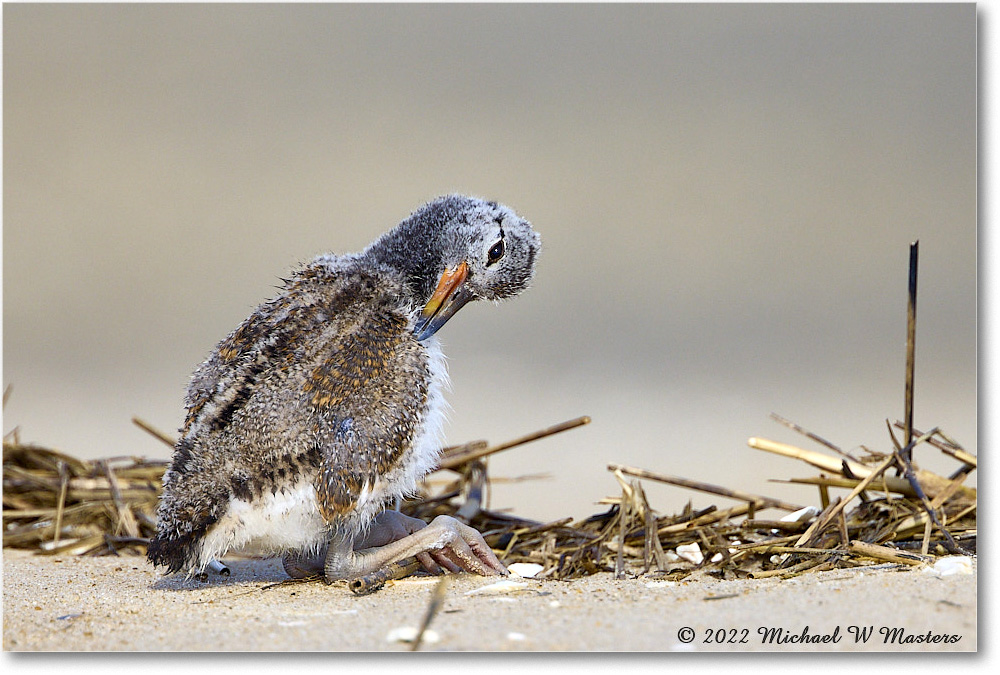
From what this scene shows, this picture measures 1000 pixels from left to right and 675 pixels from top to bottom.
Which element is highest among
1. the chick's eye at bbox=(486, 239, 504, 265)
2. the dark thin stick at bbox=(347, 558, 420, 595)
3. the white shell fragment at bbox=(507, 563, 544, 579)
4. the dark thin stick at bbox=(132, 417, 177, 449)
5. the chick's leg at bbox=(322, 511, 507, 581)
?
the chick's eye at bbox=(486, 239, 504, 265)

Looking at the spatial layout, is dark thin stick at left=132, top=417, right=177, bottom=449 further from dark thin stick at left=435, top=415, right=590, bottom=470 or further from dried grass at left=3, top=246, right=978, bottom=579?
dark thin stick at left=435, top=415, right=590, bottom=470

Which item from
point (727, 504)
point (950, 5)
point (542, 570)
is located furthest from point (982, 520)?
point (950, 5)

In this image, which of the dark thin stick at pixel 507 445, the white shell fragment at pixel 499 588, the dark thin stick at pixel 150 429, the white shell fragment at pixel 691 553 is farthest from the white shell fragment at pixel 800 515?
the dark thin stick at pixel 150 429

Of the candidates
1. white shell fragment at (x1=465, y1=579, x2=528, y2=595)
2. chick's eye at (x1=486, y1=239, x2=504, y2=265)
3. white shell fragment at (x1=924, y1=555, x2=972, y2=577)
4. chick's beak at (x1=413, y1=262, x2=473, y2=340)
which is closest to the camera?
white shell fragment at (x1=924, y1=555, x2=972, y2=577)

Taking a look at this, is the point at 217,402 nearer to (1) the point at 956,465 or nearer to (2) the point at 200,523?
(2) the point at 200,523

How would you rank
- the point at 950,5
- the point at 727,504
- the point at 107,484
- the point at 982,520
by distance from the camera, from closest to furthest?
the point at 982,520
the point at 950,5
the point at 727,504
the point at 107,484

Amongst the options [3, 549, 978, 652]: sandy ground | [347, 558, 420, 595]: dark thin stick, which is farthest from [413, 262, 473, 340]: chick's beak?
[3, 549, 978, 652]: sandy ground

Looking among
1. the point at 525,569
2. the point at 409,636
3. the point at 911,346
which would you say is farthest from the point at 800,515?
the point at 409,636

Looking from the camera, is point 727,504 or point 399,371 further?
point 727,504
